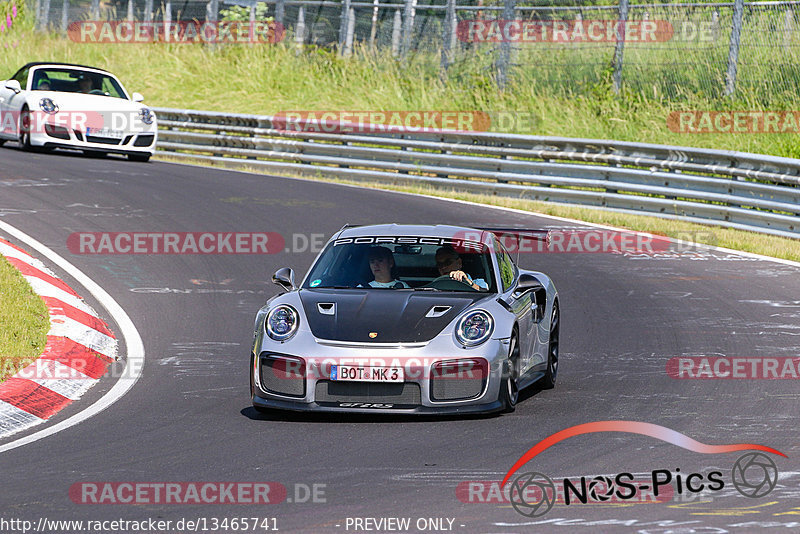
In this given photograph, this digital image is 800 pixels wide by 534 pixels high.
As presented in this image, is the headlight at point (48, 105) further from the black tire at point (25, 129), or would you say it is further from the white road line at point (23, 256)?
the white road line at point (23, 256)

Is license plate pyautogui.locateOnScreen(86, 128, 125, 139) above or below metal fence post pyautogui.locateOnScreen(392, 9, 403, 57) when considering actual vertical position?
below

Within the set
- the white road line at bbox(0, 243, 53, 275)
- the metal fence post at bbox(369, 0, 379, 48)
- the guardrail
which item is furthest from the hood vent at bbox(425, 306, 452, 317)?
the metal fence post at bbox(369, 0, 379, 48)

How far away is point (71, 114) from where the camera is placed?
2164 centimetres

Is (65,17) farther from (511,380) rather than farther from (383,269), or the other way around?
(511,380)

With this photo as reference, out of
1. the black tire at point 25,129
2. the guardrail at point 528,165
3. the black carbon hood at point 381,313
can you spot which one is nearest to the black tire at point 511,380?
the black carbon hood at point 381,313

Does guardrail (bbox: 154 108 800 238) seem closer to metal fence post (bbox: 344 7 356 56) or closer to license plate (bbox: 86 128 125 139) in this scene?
license plate (bbox: 86 128 125 139)

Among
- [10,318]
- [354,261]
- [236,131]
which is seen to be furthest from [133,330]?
[236,131]

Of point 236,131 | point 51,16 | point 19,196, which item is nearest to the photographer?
point 19,196

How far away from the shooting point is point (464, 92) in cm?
2727

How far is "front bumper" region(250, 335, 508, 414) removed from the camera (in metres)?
7.55

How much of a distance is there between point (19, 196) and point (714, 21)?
490 inches

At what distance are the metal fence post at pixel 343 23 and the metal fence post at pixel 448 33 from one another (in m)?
3.22

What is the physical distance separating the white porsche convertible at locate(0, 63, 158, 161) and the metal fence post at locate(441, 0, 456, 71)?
23.9 feet

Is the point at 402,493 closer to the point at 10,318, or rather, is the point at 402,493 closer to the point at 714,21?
the point at 10,318
